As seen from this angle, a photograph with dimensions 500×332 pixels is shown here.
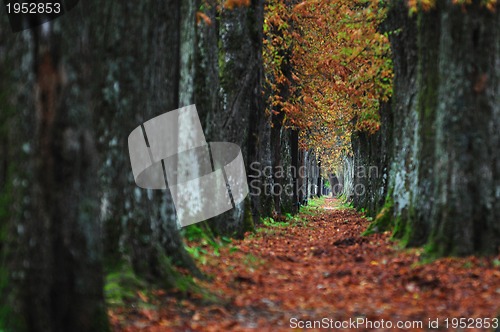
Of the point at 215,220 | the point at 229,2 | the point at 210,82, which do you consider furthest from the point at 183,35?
the point at 215,220

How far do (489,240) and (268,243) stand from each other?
6.45m

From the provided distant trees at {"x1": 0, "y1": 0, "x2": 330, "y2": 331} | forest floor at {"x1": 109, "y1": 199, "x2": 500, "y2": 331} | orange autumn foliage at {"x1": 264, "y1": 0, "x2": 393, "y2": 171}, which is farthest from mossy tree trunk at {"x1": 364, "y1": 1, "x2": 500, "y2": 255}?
orange autumn foliage at {"x1": 264, "y1": 0, "x2": 393, "y2": 171}

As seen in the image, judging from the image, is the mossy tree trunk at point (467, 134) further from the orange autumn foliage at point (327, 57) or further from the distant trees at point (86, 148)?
the orange autumn foliage at point (327, 57)

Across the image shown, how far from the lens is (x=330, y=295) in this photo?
327 inches

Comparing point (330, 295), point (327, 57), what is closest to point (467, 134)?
point (330, 295)

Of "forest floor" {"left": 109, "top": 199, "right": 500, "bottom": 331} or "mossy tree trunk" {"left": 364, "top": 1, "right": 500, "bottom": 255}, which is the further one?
"mossy tree trunk" {"left": 364, "top": 1, "right": 500, "bottom": 255}

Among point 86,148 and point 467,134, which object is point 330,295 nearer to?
point 467,134

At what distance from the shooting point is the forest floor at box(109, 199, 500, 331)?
6355 millimetres

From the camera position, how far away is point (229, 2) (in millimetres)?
8969

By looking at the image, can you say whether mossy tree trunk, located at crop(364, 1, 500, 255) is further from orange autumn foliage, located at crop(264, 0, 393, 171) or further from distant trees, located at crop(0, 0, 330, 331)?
orange autumn foliage, located at crop(264, 0, 393, 171)

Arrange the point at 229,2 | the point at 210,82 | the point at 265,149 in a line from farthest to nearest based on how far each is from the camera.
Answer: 1. the point at 265,149
2. the point at 210,82
3. the point at 229,2

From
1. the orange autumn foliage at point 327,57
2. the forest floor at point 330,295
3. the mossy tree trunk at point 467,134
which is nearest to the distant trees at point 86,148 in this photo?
the forest floor at point 330,295

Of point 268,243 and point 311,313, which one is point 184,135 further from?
point 311,313

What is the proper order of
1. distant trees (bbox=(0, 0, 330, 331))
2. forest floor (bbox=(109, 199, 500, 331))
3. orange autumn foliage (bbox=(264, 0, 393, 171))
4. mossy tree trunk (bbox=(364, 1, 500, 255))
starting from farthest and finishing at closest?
1. orange autumn foliage (bbox=(264, 0, 393, 171))
2. mossy tree trunk (bbox=(364, 1, 500, 255))
3. forest floor (bbox=(109, 199, 500, 331))
4. distant trees (bbox=(0, 0, 330, 331))
